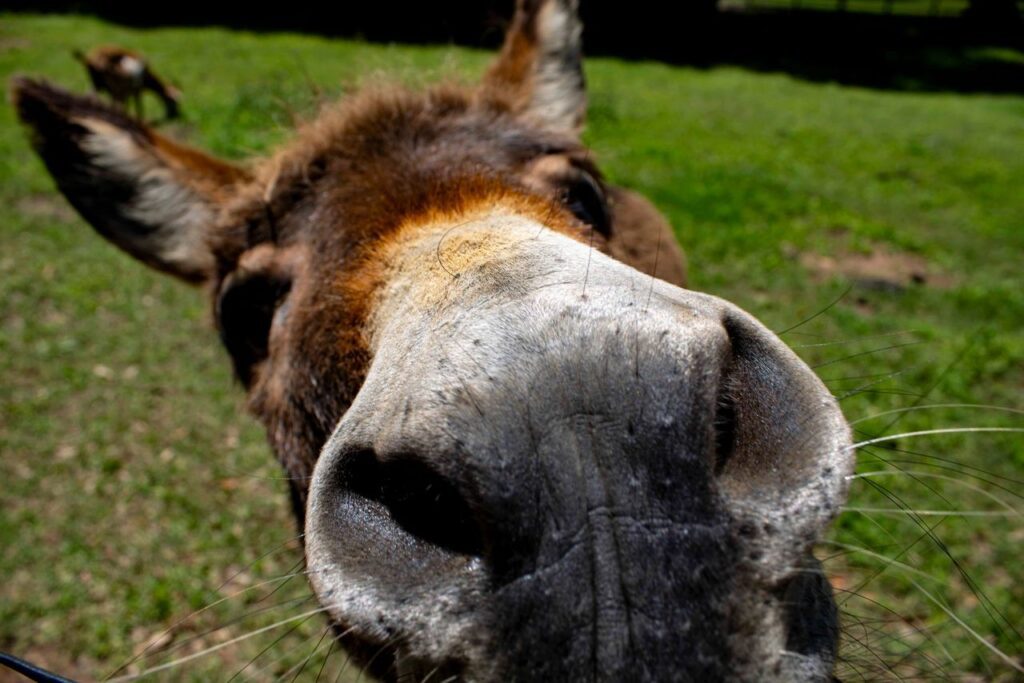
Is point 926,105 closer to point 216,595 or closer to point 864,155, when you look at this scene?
point 864,155

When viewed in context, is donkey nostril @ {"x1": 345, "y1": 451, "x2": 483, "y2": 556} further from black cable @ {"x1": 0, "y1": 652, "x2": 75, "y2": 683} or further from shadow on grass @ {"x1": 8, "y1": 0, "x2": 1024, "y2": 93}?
shadow on grass @ {"x1": 8, "y1": 0, "x2": 1024, "y2": 93}

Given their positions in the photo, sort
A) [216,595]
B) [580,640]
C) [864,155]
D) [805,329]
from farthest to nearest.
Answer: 1. [864,155]
2. [805,329]
3. [216,595]
4. [580,640]

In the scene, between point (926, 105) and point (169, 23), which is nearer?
point (926, 105)

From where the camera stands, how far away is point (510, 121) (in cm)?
309

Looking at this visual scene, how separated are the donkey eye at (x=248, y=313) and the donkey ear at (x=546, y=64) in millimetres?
1618

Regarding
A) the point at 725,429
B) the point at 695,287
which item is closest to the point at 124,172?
the point at 725,429

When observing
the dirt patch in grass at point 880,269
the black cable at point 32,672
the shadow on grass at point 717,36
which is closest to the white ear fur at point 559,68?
the black cable at point 32,672

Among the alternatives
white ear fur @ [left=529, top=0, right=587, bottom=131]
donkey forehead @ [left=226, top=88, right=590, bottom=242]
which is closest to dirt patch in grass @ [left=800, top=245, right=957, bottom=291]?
white ear fur @ [left=529, top=0, right=587, bottom=131]

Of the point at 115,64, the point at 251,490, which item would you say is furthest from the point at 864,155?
the point at 115,64

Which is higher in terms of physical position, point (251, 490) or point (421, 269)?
point (421, 269)

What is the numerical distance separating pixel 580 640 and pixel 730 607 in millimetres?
263

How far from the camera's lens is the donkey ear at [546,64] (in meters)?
3.74

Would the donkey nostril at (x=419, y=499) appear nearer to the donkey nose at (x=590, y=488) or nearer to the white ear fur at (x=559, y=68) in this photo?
the donkey nose at (x=590, y=488)

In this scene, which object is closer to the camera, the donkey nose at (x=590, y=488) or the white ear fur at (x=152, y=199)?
the donkey nose at (x=590, y=488)
